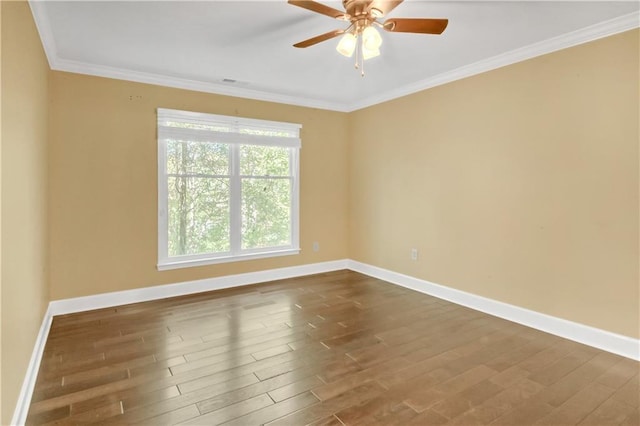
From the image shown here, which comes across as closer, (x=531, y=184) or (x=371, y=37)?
(x=371, y=37)

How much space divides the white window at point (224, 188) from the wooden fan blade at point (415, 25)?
8.84 ft

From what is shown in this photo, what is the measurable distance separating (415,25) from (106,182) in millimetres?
3294

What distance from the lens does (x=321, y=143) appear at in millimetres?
5117

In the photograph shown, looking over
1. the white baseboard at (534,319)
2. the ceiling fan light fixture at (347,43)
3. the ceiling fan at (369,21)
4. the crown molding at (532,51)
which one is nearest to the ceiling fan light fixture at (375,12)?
the ceiling fan at (369,21)

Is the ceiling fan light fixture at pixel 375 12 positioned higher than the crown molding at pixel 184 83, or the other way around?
the crown molding at pixel 184 83

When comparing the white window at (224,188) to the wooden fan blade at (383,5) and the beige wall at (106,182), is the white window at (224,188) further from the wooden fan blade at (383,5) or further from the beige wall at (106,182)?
the wooden fan blade at (383,5)

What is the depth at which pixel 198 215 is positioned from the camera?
13.9 ft

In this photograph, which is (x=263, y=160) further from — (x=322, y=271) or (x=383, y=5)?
(x=383, y=5)

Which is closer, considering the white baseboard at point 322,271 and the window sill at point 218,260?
the white baseboard at point 322,271

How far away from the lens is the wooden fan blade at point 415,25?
2.04 m

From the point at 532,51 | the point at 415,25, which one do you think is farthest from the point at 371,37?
the point at 532,51

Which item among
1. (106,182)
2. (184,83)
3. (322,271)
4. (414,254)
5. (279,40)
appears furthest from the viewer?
(322,271)

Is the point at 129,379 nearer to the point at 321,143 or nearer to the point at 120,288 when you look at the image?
the point at 120,288

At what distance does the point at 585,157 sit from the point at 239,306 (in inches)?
134
